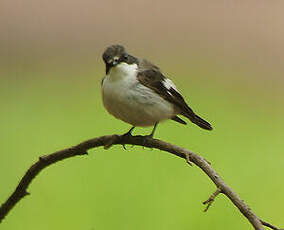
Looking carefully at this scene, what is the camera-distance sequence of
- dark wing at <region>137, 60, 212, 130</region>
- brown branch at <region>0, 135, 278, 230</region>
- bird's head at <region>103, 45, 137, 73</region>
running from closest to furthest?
brown branch at <region>0, 135, 278, 230</region>
bird's head at <region>103, 45, 137, 73</region>
dark wing at <region>137, 60, 212, 130</region>

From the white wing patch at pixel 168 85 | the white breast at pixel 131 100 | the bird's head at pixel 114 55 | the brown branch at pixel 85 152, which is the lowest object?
the brown branch at pixel 85 152

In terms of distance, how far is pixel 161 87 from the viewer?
138 cm

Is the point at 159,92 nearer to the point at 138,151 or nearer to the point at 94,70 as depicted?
the point at 138,151

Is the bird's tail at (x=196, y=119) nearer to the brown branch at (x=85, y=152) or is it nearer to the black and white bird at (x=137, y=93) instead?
the black and white bird at (x=137, y=93)

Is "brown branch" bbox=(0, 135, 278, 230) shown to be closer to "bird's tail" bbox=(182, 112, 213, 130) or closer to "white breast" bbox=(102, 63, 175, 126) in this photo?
"white breast" bbox=(102, 63, 175, 126)

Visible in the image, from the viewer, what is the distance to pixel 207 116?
225 centimetres

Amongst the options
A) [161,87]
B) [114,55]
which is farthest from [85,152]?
[161,87]

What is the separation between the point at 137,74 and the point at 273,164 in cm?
90

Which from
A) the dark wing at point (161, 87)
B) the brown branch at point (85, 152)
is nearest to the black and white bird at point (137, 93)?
the dark wing at point (161, 87)

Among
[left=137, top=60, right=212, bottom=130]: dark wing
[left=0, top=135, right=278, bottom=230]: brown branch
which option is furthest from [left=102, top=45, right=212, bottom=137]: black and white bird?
[left=0, top=135, right=278, bottom=230]: brown branch

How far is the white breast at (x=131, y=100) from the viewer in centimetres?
127

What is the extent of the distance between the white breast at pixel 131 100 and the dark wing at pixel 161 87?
1 centimetres

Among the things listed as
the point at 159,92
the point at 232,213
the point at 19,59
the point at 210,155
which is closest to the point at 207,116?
the point at 210,155

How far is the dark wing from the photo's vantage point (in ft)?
4.44
